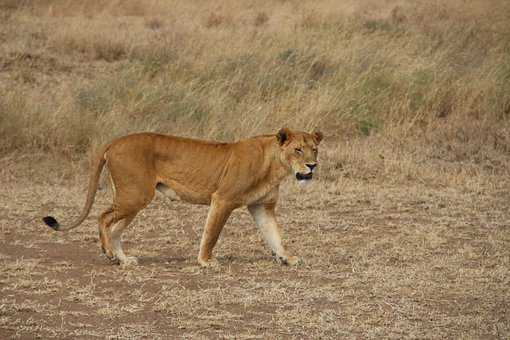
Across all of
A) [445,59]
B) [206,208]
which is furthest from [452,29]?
[206,208]

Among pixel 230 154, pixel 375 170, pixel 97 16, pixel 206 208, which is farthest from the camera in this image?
pixel 97 16

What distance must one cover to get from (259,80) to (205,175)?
250 inches

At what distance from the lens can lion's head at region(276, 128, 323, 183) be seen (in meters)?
8.19

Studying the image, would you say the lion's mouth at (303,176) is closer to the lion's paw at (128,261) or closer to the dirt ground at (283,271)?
the dirt ground at (283,271)

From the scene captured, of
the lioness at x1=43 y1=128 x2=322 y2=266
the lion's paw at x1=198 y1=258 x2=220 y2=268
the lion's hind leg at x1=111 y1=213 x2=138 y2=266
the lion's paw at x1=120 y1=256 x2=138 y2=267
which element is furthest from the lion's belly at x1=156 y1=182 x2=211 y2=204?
the lion's paw at x1=120 y1=256 x2=138 y2=267

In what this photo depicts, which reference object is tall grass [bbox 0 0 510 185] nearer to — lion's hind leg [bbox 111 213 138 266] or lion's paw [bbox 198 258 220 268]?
lion's hind leg [bbox 111 213 138 266]

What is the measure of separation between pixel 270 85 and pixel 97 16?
6887mm

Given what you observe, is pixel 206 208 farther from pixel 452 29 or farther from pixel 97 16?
pixel 97 16

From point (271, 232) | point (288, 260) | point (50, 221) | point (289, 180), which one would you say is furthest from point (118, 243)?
point (289, 180)

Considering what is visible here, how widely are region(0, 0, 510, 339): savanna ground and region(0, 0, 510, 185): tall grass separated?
0.03 metres

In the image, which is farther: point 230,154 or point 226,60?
point 226,60

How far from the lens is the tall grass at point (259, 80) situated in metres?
13.1

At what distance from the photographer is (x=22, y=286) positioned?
7461 mm

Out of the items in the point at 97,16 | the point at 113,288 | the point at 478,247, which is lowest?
the point at 97,16
